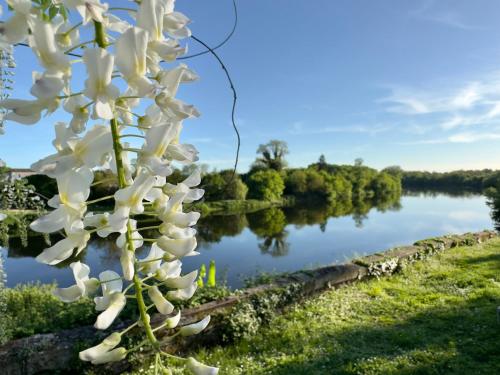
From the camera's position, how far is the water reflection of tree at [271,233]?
18.4 m

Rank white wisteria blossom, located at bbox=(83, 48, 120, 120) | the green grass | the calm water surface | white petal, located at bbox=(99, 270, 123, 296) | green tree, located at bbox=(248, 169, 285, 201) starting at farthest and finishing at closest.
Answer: green tree, located at bbox=(248, 169, 285, 201) < the green grass < the calm water surface < white petal, located at bbox=(99, 270, 123, 296) < white wisteria blossom, located at bbox=(83, 48, 120, 120)

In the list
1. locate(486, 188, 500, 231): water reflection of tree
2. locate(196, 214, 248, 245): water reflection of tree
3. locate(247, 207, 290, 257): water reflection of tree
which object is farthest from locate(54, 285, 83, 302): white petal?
locate(196, 214, 248, 245): water reflection of tree

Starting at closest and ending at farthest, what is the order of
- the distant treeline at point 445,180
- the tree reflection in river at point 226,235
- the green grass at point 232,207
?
1. the tree reflection in river at point 226,235
2. the green grass at point 232,207
3. the distant treeline at point 445,180

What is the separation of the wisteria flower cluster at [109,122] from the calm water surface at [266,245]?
804 centimetres

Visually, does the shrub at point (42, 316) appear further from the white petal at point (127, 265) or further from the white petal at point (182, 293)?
the white petal at point (127, 265)

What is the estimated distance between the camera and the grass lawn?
4.25 metres

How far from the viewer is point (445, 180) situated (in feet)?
295

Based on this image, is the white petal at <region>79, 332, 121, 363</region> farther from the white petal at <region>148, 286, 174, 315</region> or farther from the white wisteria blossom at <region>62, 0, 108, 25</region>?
the white wisteria blossom at <region>62, 0, 108, 25</region>

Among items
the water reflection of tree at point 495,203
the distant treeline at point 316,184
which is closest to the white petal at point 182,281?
the water reflection of tree at point 495,203

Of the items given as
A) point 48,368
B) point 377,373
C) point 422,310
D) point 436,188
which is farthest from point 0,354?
point 436,188

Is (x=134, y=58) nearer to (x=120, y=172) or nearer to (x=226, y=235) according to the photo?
(x=120, y=172)

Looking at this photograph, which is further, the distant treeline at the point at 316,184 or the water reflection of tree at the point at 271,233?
the distant treeline at the point at 316,184

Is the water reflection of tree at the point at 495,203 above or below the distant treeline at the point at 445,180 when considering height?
below

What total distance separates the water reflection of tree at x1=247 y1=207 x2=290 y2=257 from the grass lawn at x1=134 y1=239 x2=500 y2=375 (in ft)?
34.3
